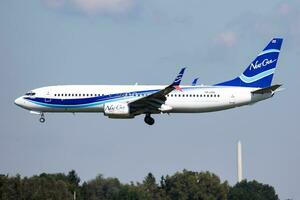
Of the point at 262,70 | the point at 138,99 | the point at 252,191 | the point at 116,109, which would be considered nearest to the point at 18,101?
the point at 116,109

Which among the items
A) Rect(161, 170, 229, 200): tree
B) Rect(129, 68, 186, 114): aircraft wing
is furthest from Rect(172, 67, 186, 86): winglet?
Rect(161, 170, 229, 200): tree

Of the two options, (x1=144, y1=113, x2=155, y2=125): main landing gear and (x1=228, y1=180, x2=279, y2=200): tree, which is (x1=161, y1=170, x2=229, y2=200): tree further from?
(x1=144, y1=113, x2=155, y2=125): main landing gear

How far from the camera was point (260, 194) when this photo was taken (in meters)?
172

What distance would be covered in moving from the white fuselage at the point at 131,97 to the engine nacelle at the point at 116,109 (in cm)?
85

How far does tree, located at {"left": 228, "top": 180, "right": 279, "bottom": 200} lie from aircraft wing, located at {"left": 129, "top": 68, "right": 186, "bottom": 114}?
64076mm

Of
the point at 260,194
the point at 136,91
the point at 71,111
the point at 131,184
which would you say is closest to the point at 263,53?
the point at 136,91

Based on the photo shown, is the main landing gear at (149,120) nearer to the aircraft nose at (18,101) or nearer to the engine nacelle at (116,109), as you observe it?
the engine nacelle at (116,109)

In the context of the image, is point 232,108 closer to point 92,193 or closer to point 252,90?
point 252,90

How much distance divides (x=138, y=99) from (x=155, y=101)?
1.81 meters

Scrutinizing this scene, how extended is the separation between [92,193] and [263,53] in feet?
241

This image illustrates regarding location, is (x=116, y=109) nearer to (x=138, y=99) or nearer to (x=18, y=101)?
(x=138, y=99)

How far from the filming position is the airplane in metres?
96.9

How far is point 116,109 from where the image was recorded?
3794 inches

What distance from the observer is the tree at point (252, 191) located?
16038 cm
